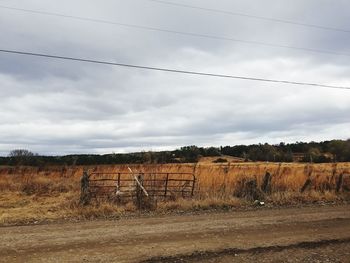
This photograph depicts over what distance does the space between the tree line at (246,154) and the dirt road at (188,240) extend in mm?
22085

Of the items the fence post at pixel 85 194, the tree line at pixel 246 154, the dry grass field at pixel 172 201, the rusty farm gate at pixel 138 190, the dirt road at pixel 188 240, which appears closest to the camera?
the dirt road at pixel 188 240

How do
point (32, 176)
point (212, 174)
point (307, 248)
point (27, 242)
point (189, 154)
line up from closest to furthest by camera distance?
point (307, 248) → point (27, 242) → point (212, 174) → point (32, 176) → point (189, 154)

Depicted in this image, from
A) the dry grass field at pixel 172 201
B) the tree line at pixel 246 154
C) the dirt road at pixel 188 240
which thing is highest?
the tree line at pixel 246 154

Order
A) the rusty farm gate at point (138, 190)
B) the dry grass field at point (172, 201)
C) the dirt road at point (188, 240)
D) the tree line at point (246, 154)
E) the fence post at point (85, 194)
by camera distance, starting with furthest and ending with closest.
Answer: the tree line at point (246, 154) < the rusty farm gate at point (138, 190) < the fence post at point (85, 194) < the dry grass field at point (172, 201) < the dirt road at point (188, 240)

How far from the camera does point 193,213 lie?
1583cm

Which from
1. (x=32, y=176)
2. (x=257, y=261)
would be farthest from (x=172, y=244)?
(x=32, y=176)

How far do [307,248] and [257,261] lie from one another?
5.42 feet

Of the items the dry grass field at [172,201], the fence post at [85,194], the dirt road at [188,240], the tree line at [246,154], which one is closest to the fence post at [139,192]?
the dry grass field at [172,201]

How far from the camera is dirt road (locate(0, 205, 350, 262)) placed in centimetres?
899

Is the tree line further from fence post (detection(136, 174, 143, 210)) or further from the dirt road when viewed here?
the dirt road

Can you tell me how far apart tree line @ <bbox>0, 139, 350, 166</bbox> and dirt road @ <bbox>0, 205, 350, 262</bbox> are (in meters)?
22.1

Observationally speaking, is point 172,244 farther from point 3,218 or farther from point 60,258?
point 3,218

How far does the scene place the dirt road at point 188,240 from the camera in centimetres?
899

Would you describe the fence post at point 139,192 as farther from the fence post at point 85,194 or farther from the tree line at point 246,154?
the tree line at point 246,154
